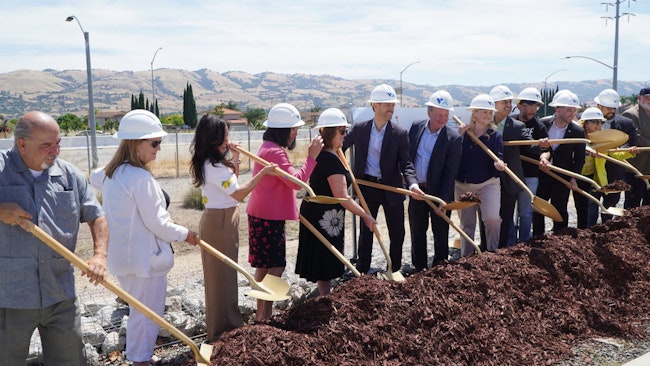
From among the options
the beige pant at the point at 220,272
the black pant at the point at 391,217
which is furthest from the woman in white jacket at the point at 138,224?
the black pant at the point at 391,217

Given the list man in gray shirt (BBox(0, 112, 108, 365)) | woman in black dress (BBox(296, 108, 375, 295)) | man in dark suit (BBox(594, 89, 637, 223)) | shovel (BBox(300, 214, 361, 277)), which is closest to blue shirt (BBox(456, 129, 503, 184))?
woman in black dress (BBox(296, 108, 375, 295))

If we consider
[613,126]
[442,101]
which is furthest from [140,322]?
Answer: [613,126]

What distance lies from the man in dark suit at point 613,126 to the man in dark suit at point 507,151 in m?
1.87

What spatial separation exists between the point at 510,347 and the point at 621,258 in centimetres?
231

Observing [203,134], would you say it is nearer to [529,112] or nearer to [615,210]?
[529,112]

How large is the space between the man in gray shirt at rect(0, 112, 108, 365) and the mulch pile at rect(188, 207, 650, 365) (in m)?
0.98

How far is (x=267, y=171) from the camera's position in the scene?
4680 millimetres

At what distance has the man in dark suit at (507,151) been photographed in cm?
709

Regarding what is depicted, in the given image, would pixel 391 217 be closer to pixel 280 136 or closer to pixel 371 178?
pixel 371 178

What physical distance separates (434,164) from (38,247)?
167 inches

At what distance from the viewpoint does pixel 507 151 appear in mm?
7219

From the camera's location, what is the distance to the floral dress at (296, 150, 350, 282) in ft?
17.9

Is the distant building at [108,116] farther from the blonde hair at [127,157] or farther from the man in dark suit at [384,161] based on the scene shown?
the blonde hair at [127,157]

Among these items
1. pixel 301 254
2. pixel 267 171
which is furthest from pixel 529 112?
pixel 267 171
